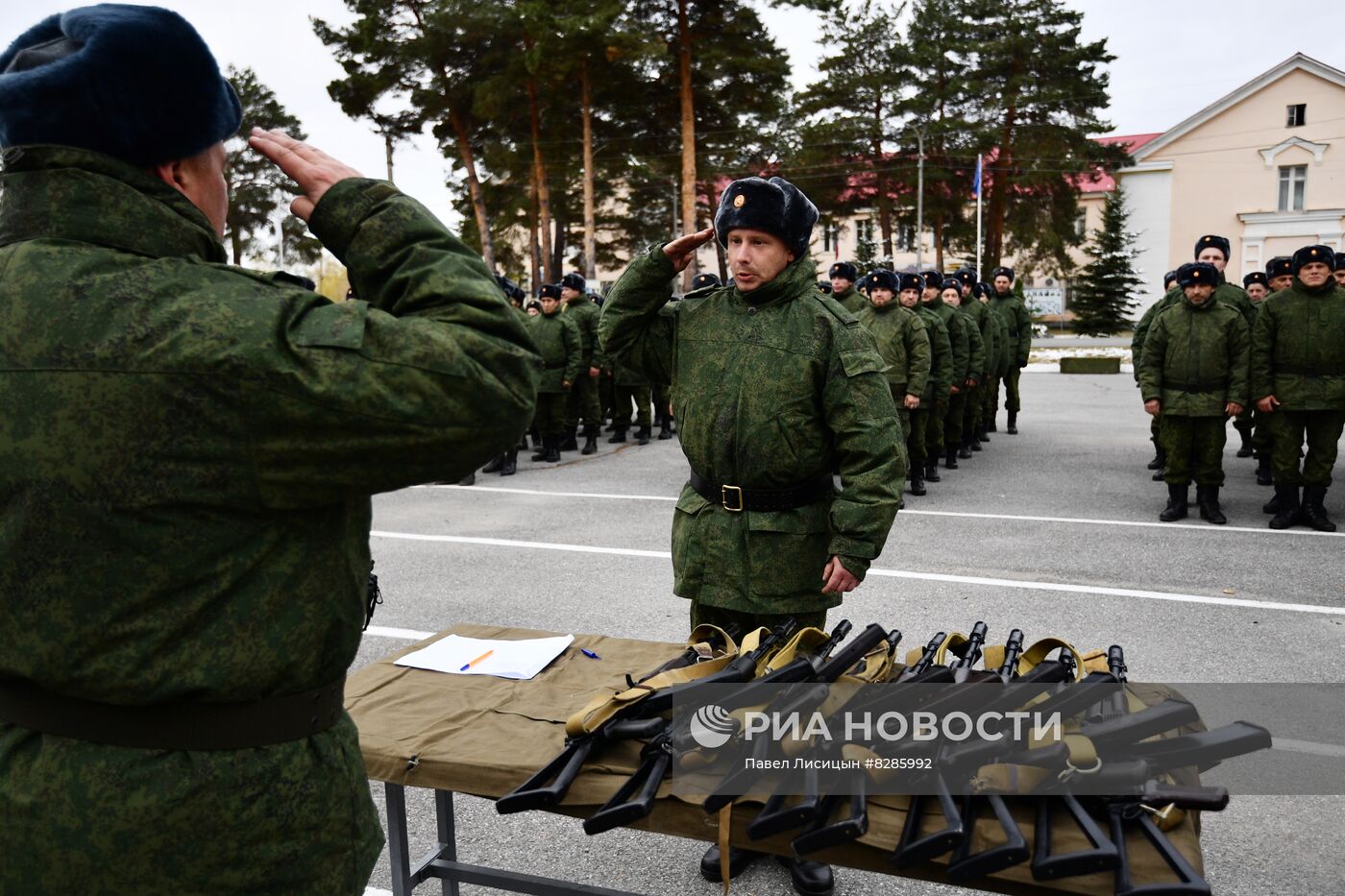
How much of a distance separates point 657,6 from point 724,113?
144 inches

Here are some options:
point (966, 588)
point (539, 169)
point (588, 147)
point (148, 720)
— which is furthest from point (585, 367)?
point (539, 169)

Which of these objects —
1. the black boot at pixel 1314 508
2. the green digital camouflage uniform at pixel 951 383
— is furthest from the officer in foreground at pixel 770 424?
the green digital camouflage uniform at pixel 951 383

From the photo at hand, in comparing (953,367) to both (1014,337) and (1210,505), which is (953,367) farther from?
(1014,337)

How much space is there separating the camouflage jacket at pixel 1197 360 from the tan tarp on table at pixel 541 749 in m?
6.85

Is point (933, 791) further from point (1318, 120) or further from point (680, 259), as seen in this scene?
point (1318, 120)

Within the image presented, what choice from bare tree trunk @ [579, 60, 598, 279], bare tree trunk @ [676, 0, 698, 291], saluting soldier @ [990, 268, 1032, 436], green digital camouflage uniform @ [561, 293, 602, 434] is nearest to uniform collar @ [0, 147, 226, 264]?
green digital camouflage uniform @ [561, 293, 602, 434]

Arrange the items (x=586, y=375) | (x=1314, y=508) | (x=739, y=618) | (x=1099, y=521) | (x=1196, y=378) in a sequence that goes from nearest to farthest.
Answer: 1. (x=739, y=618)
2. (x=1314, y=508)
3. (x=1196, y=378)
4. (x=1099, y=521)
5. (x=586, y=375)

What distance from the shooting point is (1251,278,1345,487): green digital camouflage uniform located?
7.96m

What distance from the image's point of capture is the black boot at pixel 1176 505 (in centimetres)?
825

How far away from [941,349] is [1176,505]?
2995 mm

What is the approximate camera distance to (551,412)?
39.9 ft

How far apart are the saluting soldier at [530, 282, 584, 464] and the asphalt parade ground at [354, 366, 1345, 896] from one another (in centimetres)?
123

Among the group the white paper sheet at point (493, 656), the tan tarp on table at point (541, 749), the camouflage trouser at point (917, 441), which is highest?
the white paper sheet at point (493, 656)

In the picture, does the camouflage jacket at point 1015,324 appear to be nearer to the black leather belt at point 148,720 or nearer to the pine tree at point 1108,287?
the black leather belt at point 148,720
